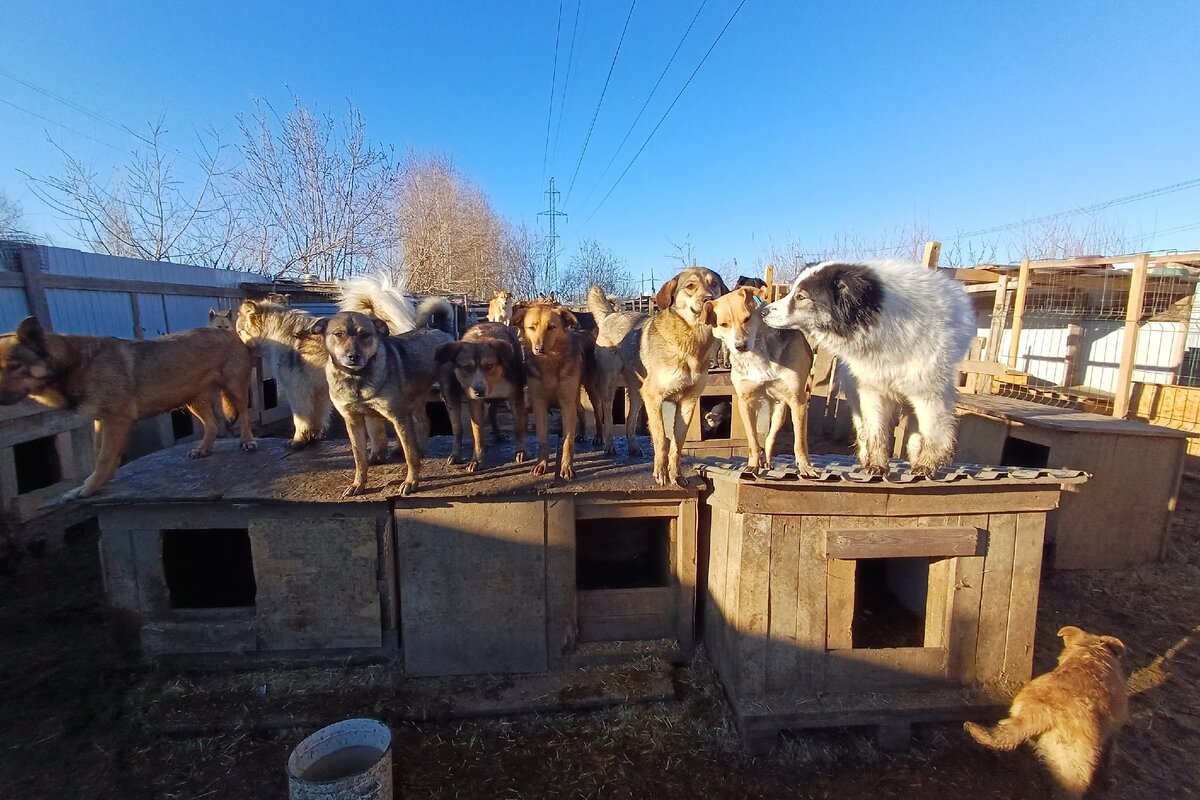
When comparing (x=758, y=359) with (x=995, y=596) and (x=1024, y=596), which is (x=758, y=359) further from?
(x=1024, y=596)

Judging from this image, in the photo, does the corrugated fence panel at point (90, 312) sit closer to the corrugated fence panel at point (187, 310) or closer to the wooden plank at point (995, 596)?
the corrugated fence panel at point (187, 310)

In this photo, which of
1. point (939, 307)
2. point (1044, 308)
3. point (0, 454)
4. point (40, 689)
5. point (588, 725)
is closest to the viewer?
point (939, 307)

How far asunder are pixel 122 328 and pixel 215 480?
624 cm

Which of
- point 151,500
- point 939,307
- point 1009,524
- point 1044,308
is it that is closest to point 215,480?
point 151,500

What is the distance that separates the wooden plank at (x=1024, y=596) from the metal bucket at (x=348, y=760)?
13.8ft

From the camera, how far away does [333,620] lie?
4.28 meters

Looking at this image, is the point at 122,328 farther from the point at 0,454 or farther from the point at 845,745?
the point at 845,745

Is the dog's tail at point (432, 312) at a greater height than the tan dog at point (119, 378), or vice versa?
the dog's tail at point (432, 312)

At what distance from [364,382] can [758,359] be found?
2910 mm

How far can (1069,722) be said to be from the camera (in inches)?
116

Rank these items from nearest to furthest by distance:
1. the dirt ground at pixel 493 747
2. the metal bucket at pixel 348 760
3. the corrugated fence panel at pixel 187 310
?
the metal bucket at pixel 348 760
the dirt ground at pixel 493 747
the corrugated fence panel at pixel 187 310

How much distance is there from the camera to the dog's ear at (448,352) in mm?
4359

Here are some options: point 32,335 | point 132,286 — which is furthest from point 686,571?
point 132,286

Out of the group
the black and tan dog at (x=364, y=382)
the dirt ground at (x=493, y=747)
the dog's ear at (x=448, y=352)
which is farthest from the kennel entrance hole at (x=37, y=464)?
the dog's ear at (x=448, y=352)
